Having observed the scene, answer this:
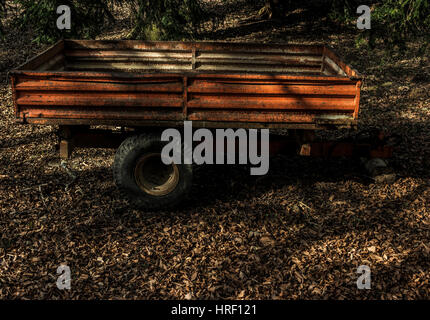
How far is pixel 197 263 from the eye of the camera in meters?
4.43

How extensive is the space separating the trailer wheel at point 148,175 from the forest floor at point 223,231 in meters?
0.22

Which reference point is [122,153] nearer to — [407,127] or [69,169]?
[69,169]

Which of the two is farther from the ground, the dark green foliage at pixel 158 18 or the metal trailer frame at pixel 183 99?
the dark green foliage at pixel 158 18

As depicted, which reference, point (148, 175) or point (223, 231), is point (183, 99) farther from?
point (223, 231)

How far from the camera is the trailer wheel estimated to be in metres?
4.95

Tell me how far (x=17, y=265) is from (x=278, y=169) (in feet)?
11.8

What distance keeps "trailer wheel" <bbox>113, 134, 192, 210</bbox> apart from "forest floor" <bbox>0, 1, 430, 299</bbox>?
0.72 ft

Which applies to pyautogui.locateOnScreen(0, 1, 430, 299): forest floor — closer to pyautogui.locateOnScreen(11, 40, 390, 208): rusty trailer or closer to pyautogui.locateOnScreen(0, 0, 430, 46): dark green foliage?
pyautogui.locateOnScreen(11, 40, 390, 208): rusty trailer

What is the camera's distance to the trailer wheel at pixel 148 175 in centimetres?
495

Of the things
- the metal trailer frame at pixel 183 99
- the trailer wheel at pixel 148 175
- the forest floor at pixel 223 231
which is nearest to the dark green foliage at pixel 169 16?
the forest floor at pixel 223 231

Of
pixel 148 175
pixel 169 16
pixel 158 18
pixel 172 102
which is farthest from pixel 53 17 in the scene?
pixel 172 102

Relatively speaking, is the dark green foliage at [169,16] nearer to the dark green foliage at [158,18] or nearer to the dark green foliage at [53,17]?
the dark green foliage at [158,18]

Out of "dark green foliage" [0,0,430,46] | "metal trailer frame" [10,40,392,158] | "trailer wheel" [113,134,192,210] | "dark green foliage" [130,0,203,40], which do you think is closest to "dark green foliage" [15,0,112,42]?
"dark green foliage" [0,0,430,46]

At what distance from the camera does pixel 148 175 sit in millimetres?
5246
